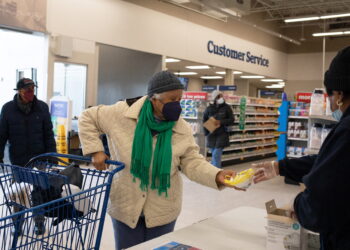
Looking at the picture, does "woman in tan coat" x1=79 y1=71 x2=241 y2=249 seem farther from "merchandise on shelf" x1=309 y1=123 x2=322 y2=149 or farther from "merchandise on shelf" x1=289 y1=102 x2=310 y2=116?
"merchandise on shelf" x1=289 y1=102 x2=310 y2=116

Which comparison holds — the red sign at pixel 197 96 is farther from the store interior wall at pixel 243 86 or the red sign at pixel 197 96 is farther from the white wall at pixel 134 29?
the store interior wall at pixel 243 86

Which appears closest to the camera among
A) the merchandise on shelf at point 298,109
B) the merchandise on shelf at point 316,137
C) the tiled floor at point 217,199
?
the tiled floor at point 217,199

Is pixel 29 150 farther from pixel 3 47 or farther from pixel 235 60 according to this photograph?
pixel 235 60

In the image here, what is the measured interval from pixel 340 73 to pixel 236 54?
568 inches


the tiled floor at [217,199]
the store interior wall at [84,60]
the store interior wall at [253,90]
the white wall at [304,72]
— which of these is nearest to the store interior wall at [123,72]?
the store interior wall at [84,60]

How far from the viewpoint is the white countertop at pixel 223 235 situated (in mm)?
1812

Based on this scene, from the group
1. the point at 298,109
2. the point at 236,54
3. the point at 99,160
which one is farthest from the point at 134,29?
the point at 99,160

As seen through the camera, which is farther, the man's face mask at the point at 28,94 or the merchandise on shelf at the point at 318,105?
the merchandise on shelf at the point at 318,105

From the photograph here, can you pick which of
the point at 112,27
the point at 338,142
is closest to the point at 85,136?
the point at 338,142

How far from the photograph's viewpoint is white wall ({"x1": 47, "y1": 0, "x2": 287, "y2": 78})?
29.8 ft

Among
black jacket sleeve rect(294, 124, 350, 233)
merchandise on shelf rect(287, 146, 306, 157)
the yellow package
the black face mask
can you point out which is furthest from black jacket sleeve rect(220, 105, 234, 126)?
black jacket sleeve rect(294, 124, 350, 233)

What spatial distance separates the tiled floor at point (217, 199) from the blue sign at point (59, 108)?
2.88m

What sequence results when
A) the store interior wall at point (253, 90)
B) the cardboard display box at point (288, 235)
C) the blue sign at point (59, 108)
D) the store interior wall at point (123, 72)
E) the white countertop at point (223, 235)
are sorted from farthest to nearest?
the store interior wall at point (253, 90) < the store interior wall at point (123, 72) < the blue sign at point (59, 108) < the white countertop at point (223, 235) < the cardboard display box at point (288, 235)

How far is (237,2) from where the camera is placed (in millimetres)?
11602
